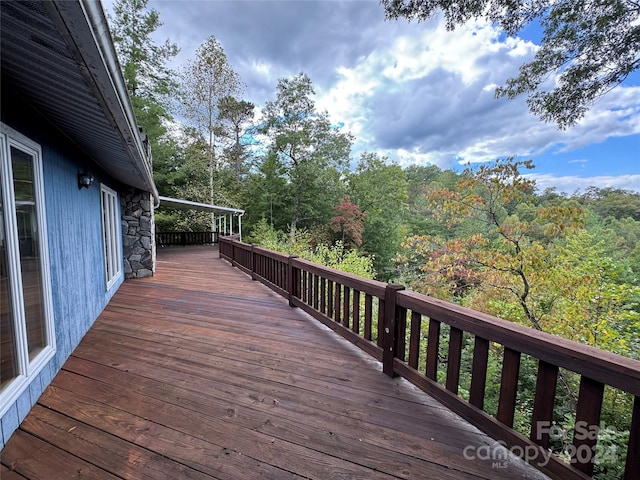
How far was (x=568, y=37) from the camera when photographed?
156 inches

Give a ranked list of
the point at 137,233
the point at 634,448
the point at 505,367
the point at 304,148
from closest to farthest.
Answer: the point at 634,448
the point at 505,367
the point at 137,233
the point at 304,148

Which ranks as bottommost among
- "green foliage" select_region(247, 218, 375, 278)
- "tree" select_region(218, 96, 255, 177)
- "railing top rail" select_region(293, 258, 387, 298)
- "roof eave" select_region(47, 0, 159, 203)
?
"green foliage" select_region(247, 218, 375, 278)

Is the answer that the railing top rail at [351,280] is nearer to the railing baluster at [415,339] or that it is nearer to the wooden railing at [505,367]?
the wooden railing at [505,367]

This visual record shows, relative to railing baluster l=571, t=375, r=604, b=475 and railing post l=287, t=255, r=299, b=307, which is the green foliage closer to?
railing post l=287, t=255, r=299, b=307

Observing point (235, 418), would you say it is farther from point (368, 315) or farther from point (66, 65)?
point (66, 65)

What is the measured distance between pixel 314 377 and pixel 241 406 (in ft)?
2.03

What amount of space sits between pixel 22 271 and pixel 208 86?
13.9m

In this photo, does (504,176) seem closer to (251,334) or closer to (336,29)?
(251,334)

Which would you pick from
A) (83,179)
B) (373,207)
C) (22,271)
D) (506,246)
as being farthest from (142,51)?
(506,246)

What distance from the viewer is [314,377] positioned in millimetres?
2268

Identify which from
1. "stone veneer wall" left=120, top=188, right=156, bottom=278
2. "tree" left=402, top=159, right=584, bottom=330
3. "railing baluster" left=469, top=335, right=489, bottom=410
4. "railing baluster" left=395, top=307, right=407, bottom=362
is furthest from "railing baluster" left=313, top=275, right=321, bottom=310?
"stone veneer wall" left=120, top=188, right=156, bottom=278

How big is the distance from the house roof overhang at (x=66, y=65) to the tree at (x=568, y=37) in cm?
424

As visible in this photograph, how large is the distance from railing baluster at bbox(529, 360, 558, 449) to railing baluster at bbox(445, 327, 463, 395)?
449 mm

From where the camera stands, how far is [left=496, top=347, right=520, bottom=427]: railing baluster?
4.97 ft
